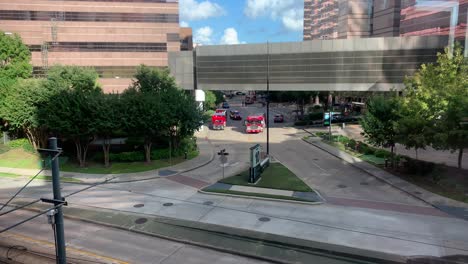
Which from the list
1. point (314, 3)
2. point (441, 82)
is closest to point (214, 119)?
point (441, 82)

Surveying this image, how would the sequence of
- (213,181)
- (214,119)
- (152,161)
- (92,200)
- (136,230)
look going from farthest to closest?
(214,119)
(152,161)
(213,181)
(92,200)
(136,230)

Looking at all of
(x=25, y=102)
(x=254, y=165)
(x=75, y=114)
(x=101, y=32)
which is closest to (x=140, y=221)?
(x=254, y=165)

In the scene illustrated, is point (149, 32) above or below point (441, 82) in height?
above

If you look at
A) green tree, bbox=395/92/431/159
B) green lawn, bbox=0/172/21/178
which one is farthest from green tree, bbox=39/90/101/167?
green tree, bbox=395/92/431/159

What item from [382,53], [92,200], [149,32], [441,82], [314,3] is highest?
[314,3]

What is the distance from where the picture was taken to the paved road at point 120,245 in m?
13.8

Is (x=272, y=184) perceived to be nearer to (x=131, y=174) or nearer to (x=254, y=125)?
(x=131, y=174)

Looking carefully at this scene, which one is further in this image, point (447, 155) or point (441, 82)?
point (447, 155)

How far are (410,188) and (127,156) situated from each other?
74.4ft

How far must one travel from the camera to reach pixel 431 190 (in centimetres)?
2209

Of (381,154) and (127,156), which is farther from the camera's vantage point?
(381,154)

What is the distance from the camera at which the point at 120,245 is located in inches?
595

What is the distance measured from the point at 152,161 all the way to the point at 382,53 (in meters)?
31.1

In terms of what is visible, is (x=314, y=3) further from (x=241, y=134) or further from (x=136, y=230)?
(x=136, y=230)
